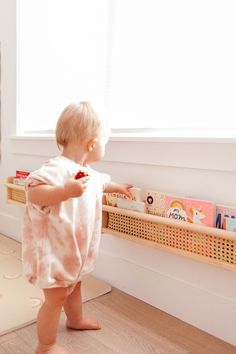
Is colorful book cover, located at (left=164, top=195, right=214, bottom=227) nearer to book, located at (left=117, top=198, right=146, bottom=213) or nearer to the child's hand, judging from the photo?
book, located at (left=117, top=198, right=146, bottom=213)

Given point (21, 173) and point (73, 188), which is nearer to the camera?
point (73, 188)

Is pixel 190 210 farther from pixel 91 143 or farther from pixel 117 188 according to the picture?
pixel 91 143

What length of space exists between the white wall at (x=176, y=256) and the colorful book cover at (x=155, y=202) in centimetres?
6

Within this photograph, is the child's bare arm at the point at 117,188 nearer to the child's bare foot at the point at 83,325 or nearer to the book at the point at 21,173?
the child's bare foot at the point at 83,325

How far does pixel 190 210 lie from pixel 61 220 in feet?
1.48

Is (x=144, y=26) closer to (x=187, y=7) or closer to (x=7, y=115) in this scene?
(x=187, y=7)

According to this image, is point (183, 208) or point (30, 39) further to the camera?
point (30, 39)

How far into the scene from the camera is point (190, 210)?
115 centimetres

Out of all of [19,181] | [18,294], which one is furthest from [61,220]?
[19,181]

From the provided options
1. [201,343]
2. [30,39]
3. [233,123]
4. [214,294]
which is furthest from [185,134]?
[30,39]

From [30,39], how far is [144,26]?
0.99 meters

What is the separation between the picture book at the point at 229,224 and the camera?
3.44ft

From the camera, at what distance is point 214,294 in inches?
46.9

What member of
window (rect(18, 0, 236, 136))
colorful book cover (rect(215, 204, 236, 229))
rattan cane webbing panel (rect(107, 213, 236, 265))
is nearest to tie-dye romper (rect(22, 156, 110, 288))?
rattan cane webbing panel (rect(107, 213, 236, 265))
